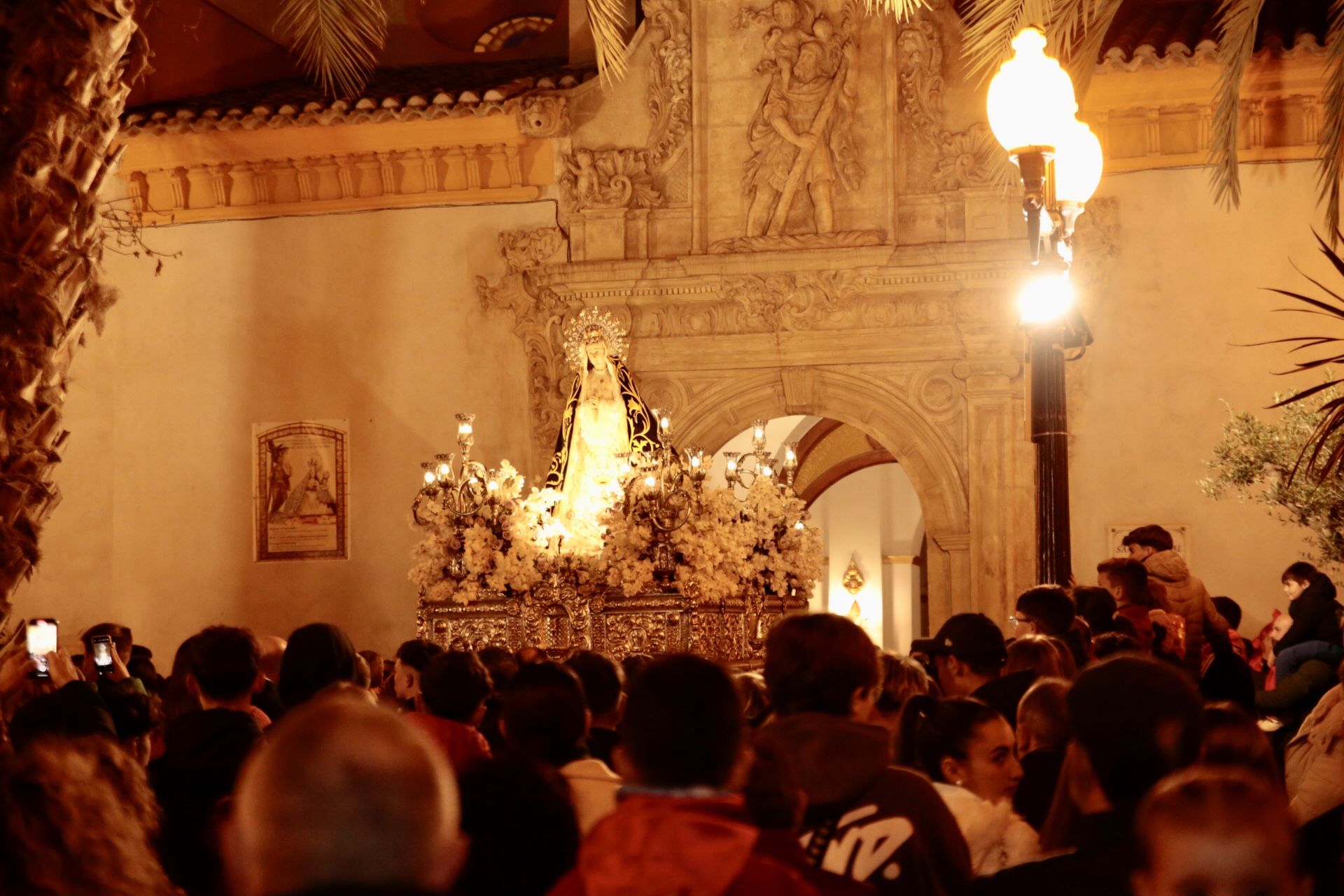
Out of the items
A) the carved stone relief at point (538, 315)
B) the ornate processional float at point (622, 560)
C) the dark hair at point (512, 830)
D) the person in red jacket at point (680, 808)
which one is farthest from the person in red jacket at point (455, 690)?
the carved stone relief at point (538, 315)

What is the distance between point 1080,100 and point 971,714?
20.1 feet

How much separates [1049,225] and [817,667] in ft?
14.7

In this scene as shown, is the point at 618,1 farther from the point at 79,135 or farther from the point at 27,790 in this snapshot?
the point at 27,790

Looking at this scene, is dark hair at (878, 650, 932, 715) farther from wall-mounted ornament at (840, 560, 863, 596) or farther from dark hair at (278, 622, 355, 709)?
wall-mounted ornament at (840, 560, 863, 596)

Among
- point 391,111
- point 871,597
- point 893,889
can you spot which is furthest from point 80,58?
point 871,597

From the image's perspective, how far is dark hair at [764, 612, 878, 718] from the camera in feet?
11.0

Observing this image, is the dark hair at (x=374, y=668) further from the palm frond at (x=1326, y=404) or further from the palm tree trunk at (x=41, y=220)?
the palm frond at (x=1326, y=404)

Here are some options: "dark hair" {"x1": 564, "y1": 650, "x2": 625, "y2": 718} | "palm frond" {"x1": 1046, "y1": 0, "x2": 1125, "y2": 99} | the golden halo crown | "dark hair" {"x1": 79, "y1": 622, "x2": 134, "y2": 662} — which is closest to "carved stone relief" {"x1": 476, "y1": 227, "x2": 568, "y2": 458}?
the golden halo crown

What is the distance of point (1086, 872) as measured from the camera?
2.96m

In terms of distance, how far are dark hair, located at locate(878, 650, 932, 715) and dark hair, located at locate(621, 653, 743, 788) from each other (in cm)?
242

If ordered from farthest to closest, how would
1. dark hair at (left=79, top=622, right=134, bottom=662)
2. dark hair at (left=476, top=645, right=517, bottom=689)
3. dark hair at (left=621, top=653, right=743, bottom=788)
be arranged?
dark hair at (left=79, top=622, right=134, bottom=662) → dark hair at (left=476, top=645, right=517, bottom=689) → dark hair at (left=621, top=653, right=743, bottom=788)

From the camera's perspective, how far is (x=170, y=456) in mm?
15398

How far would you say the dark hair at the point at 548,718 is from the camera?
399cm

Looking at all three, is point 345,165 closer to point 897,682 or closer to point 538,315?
point 538,315
